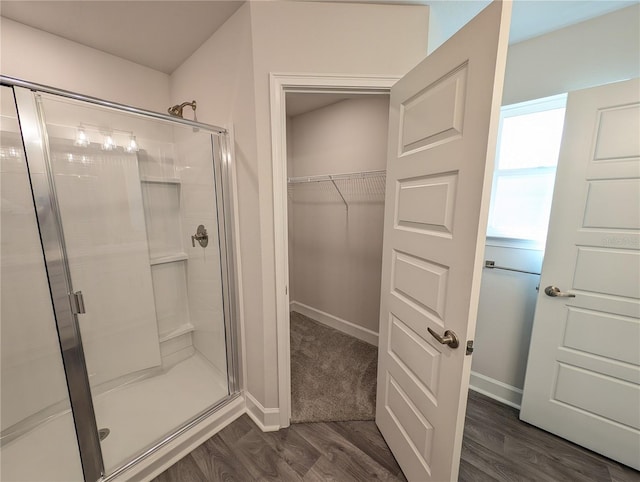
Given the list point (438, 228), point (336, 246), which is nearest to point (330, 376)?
point (336, 246)

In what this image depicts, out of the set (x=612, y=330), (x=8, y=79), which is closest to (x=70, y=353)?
(x=8, y=79)

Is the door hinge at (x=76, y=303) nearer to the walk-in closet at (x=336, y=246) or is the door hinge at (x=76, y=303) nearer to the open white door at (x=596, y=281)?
the walk-in closet at (x=336, y=246)

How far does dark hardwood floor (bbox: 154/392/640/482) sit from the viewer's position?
4.31 feet

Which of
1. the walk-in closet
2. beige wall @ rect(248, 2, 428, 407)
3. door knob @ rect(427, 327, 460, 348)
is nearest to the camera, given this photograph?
door knob @ rect(427, 327, 460, 348)

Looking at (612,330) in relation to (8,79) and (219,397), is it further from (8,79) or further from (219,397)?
(8,79)

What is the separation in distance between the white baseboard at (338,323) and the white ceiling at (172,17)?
92.6 inches

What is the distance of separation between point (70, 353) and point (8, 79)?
1.13 meters

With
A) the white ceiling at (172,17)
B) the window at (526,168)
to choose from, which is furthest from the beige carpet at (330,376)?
the white ceiling at (172,17)

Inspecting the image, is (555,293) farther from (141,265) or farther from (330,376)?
(141,265)

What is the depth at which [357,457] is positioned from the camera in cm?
141

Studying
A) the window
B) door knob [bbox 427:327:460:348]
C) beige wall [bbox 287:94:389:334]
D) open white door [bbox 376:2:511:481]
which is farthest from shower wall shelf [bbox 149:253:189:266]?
the window

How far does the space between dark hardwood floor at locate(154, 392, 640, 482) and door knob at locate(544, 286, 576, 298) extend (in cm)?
91

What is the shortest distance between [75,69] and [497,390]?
3737mm

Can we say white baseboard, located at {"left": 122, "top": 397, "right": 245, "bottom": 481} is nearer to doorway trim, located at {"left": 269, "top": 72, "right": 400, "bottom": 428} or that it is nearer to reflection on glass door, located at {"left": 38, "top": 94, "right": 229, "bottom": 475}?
reflection on glass door, located at {"left": 38, "top": 94, "right": 229, "bottom": 475}
